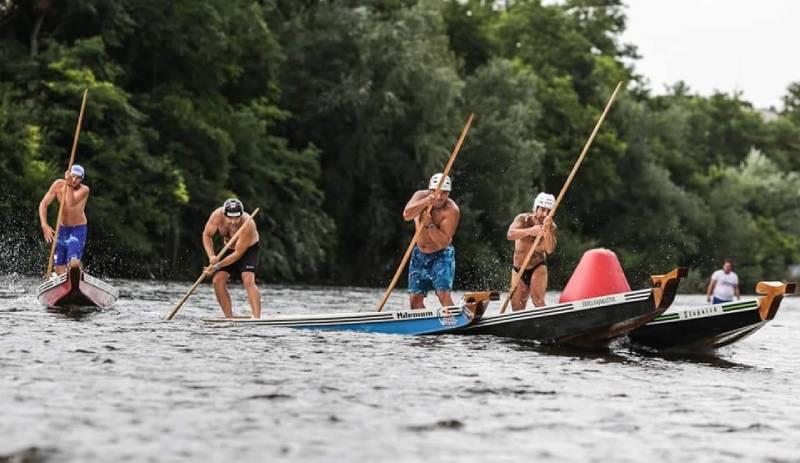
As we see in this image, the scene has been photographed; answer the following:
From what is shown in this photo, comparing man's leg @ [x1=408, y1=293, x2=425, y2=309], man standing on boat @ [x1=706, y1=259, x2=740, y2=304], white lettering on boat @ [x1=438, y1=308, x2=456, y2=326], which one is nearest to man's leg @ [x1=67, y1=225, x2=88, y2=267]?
man's leg @ [x1=408, y1=293, x2=425, y2=309]

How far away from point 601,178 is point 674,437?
183 ft

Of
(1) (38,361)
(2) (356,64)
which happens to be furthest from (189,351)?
(2) (356,64)

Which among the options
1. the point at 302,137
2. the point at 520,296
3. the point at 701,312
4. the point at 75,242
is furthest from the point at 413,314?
the point at 302,137

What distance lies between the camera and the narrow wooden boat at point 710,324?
48.0ft

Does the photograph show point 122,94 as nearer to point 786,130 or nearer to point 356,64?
point 356,64

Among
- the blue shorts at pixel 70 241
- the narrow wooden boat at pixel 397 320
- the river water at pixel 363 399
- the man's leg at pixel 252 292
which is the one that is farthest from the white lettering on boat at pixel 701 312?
the blue shorts at pixel 70 241

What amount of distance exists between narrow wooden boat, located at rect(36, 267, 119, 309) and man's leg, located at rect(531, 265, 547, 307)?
6213 mm

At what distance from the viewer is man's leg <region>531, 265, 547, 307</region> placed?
16.2 meters

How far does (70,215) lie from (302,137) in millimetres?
29371

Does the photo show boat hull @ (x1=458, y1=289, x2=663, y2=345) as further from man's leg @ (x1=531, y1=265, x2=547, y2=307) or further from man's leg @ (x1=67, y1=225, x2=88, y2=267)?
man's leg @ (x1=67, y1=225, x2=88, y2=267)

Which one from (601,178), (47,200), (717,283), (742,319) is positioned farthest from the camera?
(601,178)

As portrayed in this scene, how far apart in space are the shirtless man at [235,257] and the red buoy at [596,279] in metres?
3.86

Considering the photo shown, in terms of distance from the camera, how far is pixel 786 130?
366 feet

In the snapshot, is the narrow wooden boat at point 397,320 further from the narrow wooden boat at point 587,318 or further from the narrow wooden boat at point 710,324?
the narrow wooden boat at point 710,324
